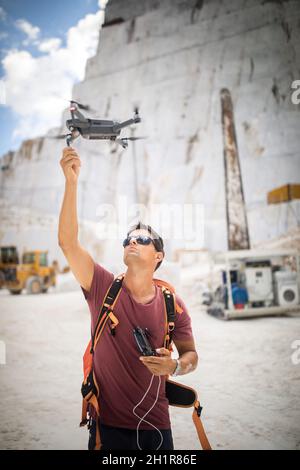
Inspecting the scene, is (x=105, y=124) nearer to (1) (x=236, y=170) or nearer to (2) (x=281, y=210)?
(1) (x=236, y=170)

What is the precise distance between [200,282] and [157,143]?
31945mm

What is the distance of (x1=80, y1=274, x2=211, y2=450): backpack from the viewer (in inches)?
76.1

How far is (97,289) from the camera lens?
207 centimetres

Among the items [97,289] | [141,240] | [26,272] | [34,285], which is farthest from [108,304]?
[26,272]

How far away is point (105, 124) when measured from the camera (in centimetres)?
234

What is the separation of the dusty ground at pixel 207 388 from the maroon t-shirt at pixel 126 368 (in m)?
1.41

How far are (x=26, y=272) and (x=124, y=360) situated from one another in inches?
704

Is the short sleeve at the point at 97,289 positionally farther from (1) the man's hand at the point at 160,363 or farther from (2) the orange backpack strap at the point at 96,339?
(1) the man's hand at the point at 160,363

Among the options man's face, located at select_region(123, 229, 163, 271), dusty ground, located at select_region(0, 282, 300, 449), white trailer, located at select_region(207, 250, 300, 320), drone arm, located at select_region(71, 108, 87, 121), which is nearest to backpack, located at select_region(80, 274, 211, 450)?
man's face, located at select_region(123, 229, 163, 271)

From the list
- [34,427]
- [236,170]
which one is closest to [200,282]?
[236,170]

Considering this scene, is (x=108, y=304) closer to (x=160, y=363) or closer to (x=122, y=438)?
(x=160, y=363)

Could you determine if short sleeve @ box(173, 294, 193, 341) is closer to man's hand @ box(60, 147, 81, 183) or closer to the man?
the man

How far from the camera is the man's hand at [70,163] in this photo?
1.95m
